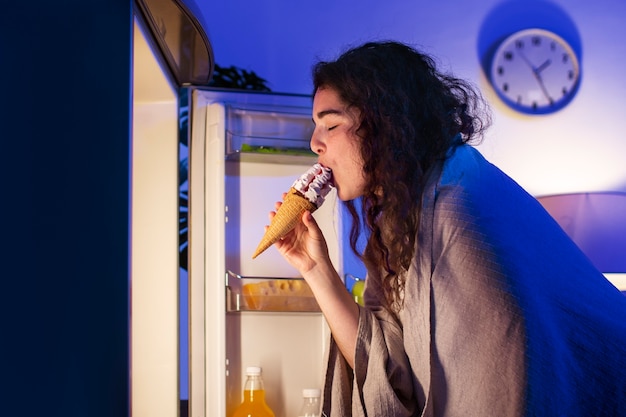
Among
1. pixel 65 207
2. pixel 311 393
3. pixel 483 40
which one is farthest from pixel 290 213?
pixel 483 40

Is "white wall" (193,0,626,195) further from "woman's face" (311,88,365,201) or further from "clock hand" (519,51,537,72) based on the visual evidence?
"woman's face" (311,88,365,201)

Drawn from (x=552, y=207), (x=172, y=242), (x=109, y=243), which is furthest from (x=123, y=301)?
(x=552, y=207)

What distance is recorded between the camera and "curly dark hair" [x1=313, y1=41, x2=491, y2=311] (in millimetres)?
1344

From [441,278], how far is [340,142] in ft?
0.97

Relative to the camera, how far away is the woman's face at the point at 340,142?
4.66 ft

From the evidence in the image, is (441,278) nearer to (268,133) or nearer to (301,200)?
(301,200)

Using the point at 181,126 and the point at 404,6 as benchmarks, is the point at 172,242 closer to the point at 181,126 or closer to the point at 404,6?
the point at 181,126

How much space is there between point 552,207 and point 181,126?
1375mm

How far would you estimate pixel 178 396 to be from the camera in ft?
6.48

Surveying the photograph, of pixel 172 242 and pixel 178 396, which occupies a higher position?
pixel 172 242

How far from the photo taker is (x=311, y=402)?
2004 millimetres

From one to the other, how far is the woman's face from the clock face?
170 centimetres

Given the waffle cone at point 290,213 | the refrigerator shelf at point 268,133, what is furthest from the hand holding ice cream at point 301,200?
the refrigerator shelf at point 268,133

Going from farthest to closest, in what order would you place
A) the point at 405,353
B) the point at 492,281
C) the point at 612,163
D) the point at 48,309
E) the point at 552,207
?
the point at 612,163 < the point at 552,207 < the point at 405,353 < the point at 492,281 < the point at 48,309
